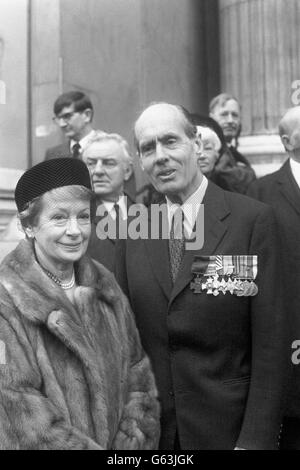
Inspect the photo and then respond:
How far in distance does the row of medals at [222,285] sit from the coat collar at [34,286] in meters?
0.32

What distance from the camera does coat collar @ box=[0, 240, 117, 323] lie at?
2.40 m

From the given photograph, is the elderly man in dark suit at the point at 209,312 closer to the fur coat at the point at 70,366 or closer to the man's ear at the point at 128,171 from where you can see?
the fur coat at the point at 70,366

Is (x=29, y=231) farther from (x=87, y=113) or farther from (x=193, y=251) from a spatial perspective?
(x=87, y=113)

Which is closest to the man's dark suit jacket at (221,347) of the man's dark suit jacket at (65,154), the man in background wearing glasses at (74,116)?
the man's dark suit jacket at (65,154)

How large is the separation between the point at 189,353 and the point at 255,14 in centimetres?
428

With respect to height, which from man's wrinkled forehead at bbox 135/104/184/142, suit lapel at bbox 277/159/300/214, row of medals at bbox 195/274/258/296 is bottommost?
row of medals at bbox 195/274/258/296

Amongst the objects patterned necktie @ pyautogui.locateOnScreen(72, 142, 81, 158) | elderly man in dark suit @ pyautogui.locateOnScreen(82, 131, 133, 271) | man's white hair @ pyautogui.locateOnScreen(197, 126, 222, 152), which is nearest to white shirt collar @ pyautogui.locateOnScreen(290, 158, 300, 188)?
man's white hair @ pyautogui.locateOnScreen(197, 126, 222, 152)

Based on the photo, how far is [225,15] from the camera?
6539 millimetres

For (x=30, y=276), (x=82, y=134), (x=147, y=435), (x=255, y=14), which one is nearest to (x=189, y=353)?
(x=147, y=435)

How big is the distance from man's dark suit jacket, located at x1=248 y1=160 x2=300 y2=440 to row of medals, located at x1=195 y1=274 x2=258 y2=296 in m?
0.43

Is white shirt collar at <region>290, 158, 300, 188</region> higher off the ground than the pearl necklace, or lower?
higher

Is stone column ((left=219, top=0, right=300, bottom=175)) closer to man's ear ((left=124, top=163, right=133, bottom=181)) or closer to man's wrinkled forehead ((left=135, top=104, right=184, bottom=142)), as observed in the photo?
man's ear ((left=124, top=163, right=133, bottom=181))

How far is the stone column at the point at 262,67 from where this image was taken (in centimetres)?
610

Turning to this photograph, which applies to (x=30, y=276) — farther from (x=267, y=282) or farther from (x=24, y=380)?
(x=267, y=282)
